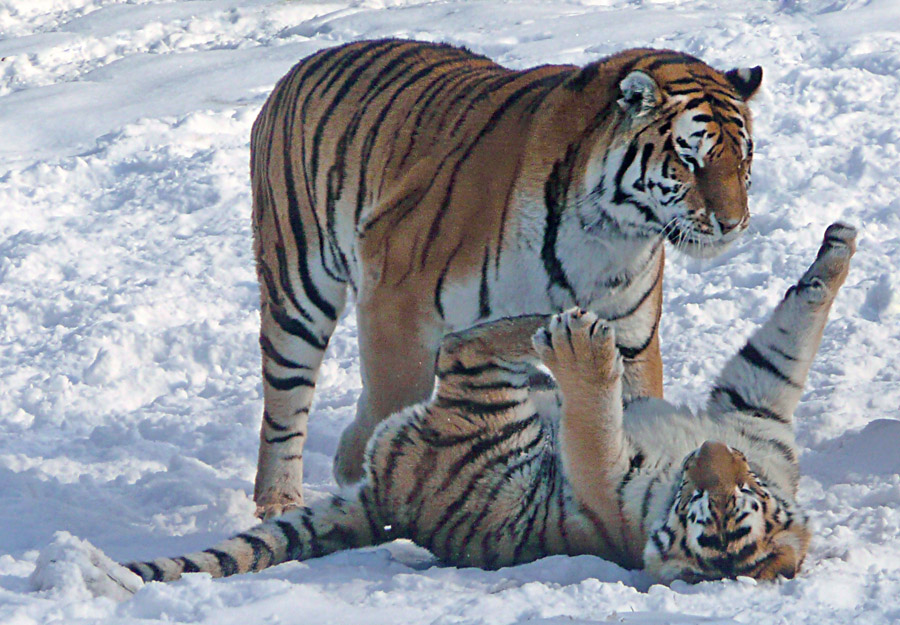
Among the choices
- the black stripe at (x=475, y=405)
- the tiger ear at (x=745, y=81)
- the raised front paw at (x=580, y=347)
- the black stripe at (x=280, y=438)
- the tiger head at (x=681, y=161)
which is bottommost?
the black stripe at (x=280, y=438)

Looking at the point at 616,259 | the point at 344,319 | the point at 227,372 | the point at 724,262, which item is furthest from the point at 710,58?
the point at 616,259

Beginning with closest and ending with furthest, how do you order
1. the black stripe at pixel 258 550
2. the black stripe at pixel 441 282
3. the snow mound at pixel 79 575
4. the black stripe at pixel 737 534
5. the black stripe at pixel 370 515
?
the snow mound at pixel 79 575 < the black stripe at pixel 737 534 < the black stripe at pixel 258 550 < the black stripe at pixel 370 515 < the black stripe at pixel 441 282

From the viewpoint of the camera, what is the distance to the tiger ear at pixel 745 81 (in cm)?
307

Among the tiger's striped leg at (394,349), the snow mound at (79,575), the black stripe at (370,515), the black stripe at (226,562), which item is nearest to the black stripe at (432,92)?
the tiger's striped leg at (394,349)

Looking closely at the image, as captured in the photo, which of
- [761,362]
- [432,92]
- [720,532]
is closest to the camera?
[720,532]

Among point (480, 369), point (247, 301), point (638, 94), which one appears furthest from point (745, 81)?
point (247, 301)

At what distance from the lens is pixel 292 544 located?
2850 millimetres

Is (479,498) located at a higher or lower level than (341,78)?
lower

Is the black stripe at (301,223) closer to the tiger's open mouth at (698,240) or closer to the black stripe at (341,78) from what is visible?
the black stripe at (341,78)

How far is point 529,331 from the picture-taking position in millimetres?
2791

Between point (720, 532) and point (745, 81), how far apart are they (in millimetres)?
1187

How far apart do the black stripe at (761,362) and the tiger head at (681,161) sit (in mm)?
370

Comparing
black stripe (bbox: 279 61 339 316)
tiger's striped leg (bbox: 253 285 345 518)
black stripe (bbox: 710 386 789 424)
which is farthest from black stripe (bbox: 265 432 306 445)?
black stripe (bbox: 710 386 789 424)

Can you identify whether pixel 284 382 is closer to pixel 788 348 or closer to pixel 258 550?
pixel 258 550
